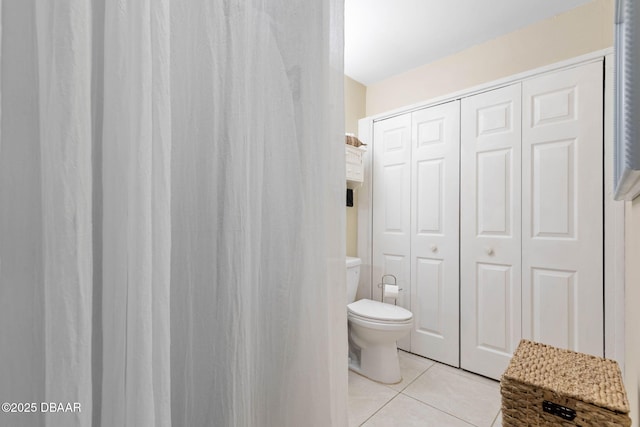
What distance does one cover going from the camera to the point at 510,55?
2037mm

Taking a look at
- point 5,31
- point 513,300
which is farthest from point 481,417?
point 5,31

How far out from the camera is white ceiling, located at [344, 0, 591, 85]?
180 centimetres

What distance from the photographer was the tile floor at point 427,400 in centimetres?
151

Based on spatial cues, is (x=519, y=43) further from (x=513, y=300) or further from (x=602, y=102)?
(x=513, y=300)

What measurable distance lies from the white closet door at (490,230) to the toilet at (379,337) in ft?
1.63

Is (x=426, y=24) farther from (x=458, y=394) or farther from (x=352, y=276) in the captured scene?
(x=458, y=394)

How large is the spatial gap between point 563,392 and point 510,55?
6.86 feet

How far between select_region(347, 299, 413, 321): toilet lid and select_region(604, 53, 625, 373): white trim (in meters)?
1.00

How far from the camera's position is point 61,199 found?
0.30 metres

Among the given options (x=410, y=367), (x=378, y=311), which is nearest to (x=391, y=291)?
(x=378, y=311)

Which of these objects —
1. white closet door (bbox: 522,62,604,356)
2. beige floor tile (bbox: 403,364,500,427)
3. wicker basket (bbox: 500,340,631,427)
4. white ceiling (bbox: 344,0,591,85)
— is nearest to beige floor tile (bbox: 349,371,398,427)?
beige floor tile (bbox: 403,364,500,427)

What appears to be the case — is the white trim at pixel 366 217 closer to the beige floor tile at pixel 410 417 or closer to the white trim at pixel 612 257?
the beige floor tile at pixel 410 417

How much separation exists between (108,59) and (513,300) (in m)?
2.22

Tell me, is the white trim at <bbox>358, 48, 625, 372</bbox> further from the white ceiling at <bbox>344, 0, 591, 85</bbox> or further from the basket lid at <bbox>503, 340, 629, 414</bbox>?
the basket lid at <bbox>503, 340, 629, 414</bbox>
